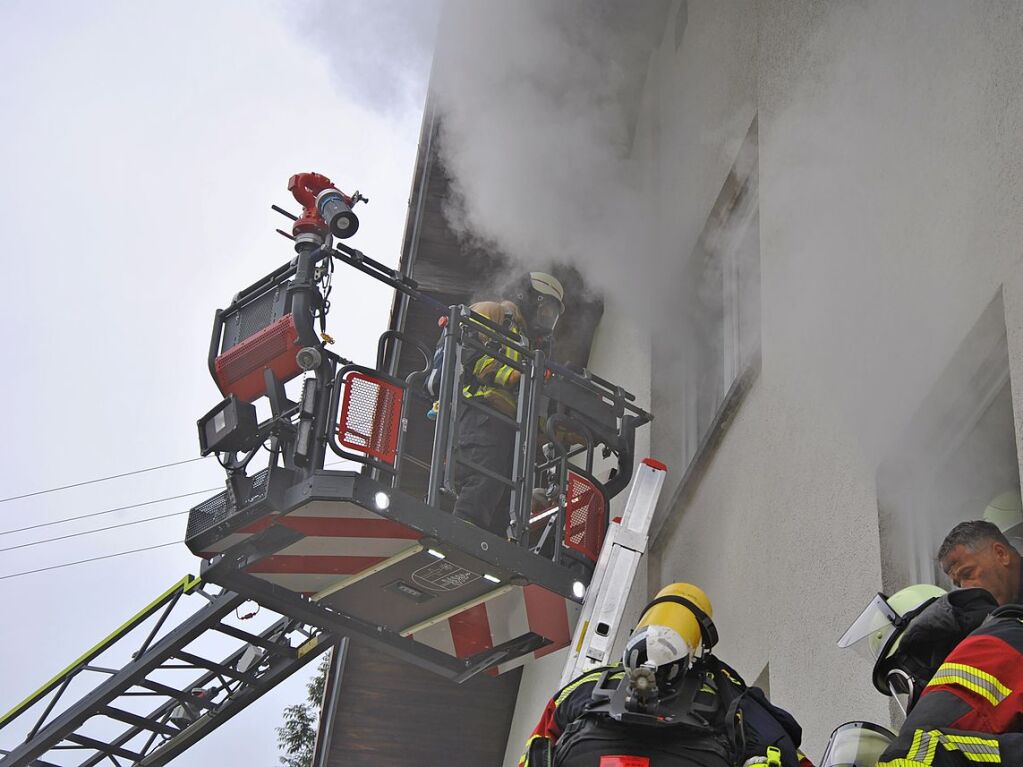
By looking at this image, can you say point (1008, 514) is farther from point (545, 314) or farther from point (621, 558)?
point (545, 314)

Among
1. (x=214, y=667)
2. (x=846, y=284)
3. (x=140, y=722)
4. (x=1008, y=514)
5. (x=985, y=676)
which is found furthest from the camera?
(x=140, y=722)

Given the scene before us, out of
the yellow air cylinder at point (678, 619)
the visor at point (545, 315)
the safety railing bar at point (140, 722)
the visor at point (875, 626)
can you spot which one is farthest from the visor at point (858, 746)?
the safety railing bar at point (140, 722)

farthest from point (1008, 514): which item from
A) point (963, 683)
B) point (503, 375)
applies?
point (503, 375)

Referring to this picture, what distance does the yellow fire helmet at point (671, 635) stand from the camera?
353cm

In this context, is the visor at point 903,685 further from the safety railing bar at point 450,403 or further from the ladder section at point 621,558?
the safety railing bar at point 450,403

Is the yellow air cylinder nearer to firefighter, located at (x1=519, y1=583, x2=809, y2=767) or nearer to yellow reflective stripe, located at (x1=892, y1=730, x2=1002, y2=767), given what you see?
firefighter, located at (x1=519, y1=583, x2=809, y2=767)

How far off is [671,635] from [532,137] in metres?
7.00

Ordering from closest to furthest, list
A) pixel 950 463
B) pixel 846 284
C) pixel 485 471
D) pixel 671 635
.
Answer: pixel 671 635 < pixel 950 463 < pixel 846 284 < pixel 485 471

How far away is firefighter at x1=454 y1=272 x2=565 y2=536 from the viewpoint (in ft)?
23.2

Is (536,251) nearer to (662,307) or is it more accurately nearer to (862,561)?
(662,307)

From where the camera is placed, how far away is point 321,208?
7.36 m

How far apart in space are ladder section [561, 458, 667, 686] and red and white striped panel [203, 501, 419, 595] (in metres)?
0.94

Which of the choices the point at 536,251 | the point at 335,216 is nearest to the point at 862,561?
the point at 335,216

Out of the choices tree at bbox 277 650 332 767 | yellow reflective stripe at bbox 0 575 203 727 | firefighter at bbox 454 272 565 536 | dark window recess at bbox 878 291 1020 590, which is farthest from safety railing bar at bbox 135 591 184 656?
tree at bbox 277 650 332 767
